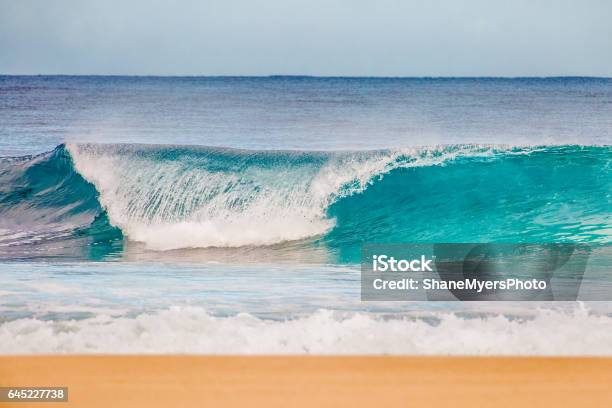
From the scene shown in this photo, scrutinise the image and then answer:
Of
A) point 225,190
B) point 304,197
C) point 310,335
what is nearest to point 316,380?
point 310,335

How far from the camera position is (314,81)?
5266mm

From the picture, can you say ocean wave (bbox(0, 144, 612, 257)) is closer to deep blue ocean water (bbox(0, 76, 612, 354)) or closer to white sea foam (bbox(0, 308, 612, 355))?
deep blue ocean water (bbox(0, 76, 612, 354))

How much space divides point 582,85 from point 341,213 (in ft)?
5.84

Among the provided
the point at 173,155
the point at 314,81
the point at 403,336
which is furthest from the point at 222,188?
the point at 403,336

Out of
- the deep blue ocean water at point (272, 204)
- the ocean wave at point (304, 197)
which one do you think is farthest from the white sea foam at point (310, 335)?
the ocean wave at point (304, 197)

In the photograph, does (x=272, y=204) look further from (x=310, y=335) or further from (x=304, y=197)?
(x=310, y=335)

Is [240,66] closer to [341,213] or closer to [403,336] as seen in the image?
[341,213]

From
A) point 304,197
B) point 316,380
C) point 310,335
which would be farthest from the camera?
point 304,197

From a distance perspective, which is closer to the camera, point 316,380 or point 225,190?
point 316,380

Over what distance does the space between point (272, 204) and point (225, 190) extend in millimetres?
325

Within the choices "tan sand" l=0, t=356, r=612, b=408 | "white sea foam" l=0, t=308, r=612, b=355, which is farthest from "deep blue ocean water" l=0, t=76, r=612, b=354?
"tan sand" l=0, t=356, r=612, b=408

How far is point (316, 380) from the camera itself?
10.5 ft

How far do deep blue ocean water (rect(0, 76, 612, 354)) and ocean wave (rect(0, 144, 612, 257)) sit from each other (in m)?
0.01

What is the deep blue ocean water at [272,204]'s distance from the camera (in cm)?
361
